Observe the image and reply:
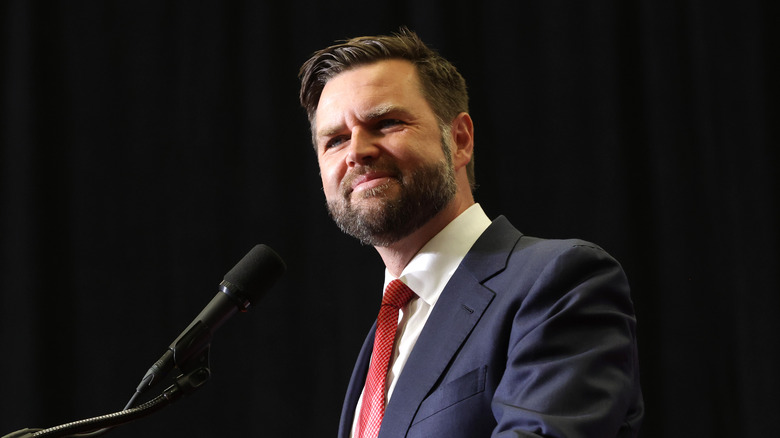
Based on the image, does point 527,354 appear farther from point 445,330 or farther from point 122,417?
point 122,417

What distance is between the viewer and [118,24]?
113 inches

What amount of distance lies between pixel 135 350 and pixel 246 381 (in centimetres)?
41

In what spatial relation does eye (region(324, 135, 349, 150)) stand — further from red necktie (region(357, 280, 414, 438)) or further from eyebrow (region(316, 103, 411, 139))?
red necktie (region(357, 280, 414, 438))

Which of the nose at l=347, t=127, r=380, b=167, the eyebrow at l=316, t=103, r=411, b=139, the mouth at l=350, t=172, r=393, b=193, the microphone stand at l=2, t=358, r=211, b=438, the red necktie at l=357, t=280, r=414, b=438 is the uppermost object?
the eyebrow at l=316, t=103, r=411, b=139

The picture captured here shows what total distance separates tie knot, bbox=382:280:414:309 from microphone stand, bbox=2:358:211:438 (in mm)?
504

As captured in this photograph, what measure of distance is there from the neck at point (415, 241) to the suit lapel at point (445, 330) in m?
0.18

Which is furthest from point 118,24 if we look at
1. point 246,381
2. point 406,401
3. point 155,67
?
point 406,401

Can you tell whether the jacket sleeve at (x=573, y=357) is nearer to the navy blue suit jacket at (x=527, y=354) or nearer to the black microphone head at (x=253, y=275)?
the navy blue suit jacket at (x=527, y=354)

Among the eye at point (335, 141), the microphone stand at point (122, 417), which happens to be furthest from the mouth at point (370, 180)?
the microphone stand at point (122, 417)

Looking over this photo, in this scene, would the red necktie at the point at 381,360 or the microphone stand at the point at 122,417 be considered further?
the red necktie at the point at 381,360

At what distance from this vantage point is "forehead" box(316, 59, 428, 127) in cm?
170

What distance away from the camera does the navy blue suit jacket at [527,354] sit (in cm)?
111

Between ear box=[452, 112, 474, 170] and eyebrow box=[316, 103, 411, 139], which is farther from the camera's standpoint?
ear box=[452, 112, 474, 170]

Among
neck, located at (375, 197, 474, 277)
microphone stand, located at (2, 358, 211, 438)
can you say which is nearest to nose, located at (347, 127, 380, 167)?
neck, located at (375, 197, 474, 277)
